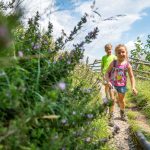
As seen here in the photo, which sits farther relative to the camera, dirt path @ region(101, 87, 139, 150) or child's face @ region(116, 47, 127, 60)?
child's face @ region(116, 47, 127, 60)

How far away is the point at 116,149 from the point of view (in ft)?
19.0

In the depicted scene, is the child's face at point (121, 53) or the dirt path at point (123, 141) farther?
the child's face at point (121, 53)

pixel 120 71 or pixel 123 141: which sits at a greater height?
pixel 120 71

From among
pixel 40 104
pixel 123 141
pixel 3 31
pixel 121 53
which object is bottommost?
pixel 123 141

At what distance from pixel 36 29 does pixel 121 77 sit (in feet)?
16.1

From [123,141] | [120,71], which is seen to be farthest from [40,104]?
[120,71]

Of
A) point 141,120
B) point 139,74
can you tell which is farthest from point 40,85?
point 139,74

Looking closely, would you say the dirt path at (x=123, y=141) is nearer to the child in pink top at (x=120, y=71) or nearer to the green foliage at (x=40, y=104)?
the child in pink top at (x=120, y=71)

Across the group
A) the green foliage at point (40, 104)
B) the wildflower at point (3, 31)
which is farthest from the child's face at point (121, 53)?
the wildflower at point (3, 31)

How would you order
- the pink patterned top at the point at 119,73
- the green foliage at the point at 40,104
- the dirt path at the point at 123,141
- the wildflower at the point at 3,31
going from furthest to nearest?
the pink patterned top at the point at 119,73 → the dirt path at the point at 123,141 → the green foliage at the point at 40,104 → the wildflower at the point at 3,31

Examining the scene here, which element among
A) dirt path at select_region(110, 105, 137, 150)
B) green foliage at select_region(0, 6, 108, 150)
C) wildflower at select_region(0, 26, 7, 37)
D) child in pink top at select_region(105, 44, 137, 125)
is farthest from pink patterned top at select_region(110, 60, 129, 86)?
wildflower at select_region(0, 26, 7, 37)

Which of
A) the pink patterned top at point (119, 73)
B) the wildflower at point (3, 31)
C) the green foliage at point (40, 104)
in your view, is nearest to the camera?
the wildflower at point (3, 31)

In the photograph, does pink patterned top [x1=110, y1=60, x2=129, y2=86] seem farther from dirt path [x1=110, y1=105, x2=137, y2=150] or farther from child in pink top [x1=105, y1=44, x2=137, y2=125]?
dirt path [x1=110, y1=105, x2=137, y2=150]

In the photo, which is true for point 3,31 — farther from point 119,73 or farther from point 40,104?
point 119,73
